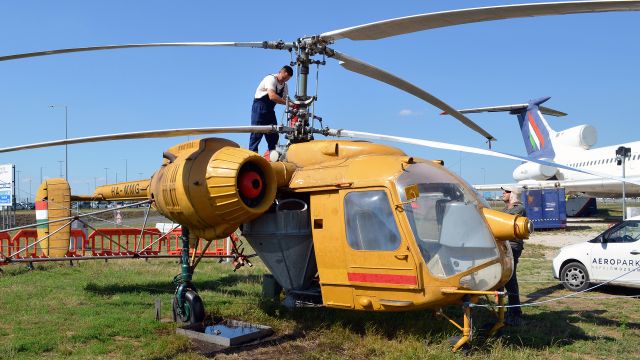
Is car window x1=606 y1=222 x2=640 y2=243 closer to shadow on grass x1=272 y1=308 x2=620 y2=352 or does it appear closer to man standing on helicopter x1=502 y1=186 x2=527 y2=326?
shadow on grass x1=272 y1=308 x2=620 y2=352

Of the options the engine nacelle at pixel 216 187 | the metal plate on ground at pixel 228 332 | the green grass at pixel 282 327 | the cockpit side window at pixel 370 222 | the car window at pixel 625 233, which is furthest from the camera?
the car window at pixel 625 233

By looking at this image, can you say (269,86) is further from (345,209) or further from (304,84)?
(345,209)

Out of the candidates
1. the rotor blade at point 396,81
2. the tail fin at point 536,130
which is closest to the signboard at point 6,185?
the rotor blade at point 396,81

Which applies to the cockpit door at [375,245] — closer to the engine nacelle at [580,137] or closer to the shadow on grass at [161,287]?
the shadow on grass at [161,287]

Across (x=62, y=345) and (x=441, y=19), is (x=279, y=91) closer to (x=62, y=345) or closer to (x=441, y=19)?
(x=441, y=19)

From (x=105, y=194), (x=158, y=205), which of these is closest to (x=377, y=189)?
(x=158, y=205)

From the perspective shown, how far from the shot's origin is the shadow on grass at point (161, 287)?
34.8 feet

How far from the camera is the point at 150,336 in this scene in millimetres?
7297

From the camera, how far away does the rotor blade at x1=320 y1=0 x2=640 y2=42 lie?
4.03 m

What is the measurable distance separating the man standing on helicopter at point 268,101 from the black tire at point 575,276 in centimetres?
665

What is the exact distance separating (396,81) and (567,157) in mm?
34320

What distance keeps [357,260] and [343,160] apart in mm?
1408

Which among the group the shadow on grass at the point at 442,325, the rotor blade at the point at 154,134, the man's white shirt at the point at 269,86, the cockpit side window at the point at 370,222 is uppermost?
the man's white shirt at the point at 269,86

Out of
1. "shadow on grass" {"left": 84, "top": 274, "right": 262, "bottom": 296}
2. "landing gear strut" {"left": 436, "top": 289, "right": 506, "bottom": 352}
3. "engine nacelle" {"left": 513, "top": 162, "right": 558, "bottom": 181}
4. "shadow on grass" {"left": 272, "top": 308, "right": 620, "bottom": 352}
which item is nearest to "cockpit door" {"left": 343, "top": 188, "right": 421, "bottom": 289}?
"landing gear strut" {"left": 436, "top": 289, "right": 506, "bottom": 352}
